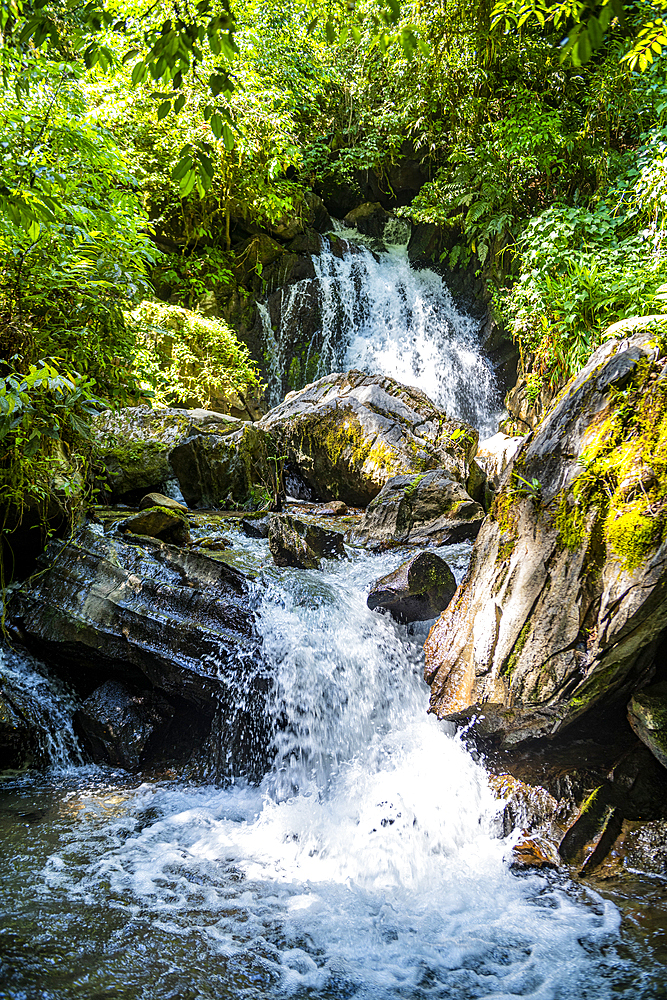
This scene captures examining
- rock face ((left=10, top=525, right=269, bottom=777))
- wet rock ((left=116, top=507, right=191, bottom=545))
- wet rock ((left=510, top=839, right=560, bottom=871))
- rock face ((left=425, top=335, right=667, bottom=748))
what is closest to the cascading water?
wet rock ((left=116, top=507, right=191, bottom=545))

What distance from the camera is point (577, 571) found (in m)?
3.29

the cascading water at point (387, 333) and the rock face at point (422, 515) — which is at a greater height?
the cascading water at point (387, 333)

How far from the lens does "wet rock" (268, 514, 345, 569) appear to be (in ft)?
18.7

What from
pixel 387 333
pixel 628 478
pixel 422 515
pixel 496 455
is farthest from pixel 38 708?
pixel 387 333

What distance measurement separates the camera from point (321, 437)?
8016 millimetres

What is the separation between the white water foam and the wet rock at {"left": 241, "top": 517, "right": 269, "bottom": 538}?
1547mm

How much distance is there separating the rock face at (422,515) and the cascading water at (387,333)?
5258mm

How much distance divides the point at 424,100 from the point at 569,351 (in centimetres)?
775

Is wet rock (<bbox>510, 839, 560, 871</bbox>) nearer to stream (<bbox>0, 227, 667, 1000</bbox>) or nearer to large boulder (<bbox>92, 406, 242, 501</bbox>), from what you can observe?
stream (<bbox>0, 227, 667, 1000</bbox>)

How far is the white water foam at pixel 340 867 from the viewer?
8.05 feet

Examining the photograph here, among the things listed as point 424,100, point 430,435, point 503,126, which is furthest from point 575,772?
point 424,100

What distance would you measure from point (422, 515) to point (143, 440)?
4016 millimetres

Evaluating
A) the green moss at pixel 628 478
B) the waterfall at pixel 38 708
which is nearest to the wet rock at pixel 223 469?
the waterfall at pixel 38 708

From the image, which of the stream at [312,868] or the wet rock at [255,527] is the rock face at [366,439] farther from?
the stream at [312,868]
